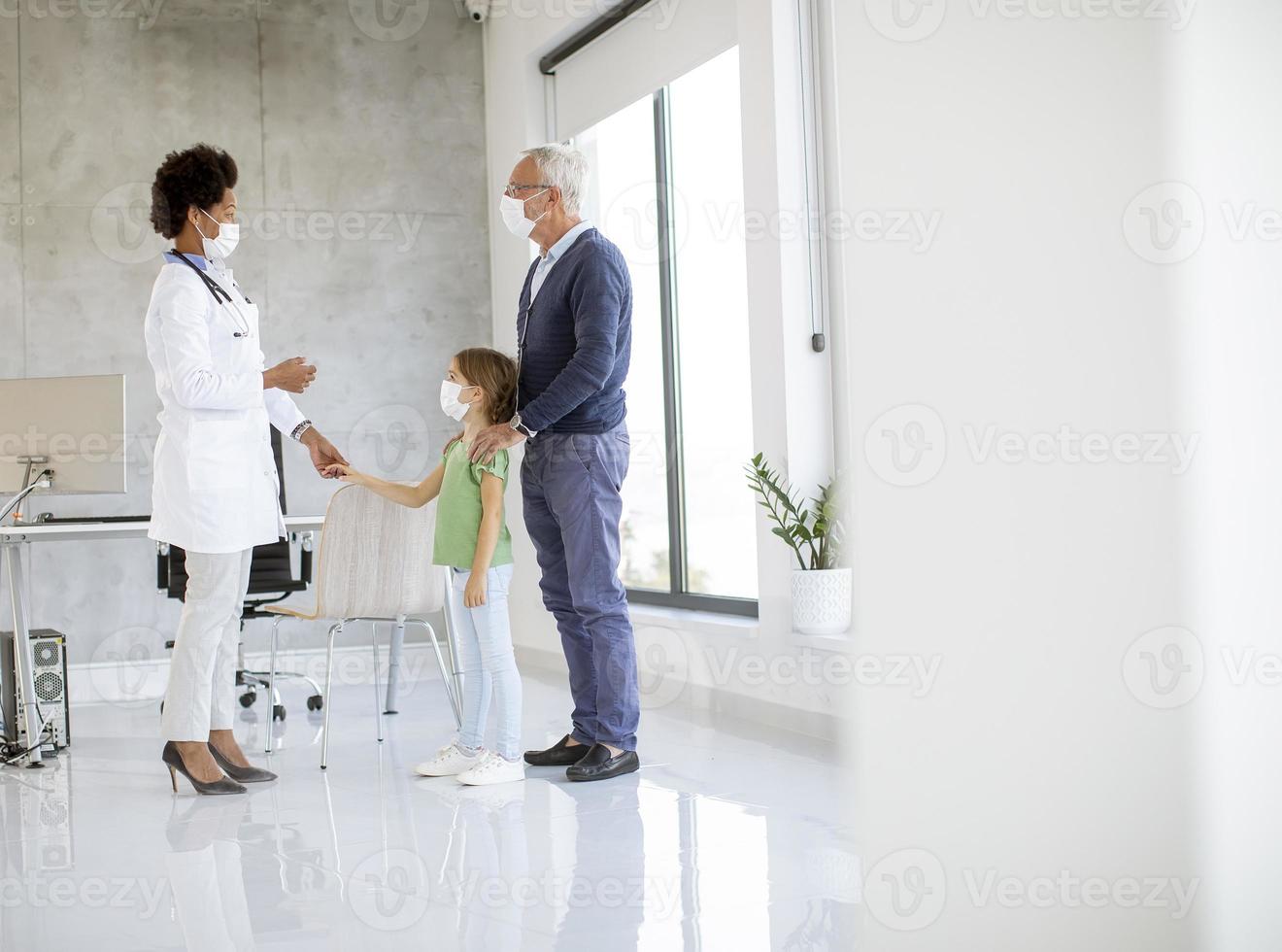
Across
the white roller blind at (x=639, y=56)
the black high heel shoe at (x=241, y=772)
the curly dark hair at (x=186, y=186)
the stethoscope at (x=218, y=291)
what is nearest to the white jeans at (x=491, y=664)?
the black high heel shoe at (x=241, y=772)

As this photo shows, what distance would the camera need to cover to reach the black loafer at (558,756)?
3.08 meters

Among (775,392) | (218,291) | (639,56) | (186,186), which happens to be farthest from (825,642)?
(639,56)

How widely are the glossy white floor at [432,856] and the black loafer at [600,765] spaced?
0.15 feet

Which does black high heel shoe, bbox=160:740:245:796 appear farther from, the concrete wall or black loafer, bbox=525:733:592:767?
the concrete wall

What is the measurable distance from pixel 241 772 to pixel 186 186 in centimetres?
143

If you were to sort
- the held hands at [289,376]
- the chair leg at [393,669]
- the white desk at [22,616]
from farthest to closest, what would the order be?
1. the chair leg at [393,669]
2. the white desk at [22,616]
3. the held hands at [289,376]

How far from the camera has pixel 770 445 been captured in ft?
12.2

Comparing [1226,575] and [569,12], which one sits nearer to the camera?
[1226,575]

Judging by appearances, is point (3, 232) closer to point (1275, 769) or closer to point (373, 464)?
point (373, 464)

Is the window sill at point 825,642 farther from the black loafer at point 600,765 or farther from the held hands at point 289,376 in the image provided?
the held hands at point 289,376

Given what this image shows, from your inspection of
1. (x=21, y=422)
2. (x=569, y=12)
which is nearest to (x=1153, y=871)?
(x=21, y=422)

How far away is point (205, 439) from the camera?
269 centimetres

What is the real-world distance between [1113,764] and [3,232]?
537 cm

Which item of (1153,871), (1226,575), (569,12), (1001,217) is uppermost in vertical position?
(569,12)
